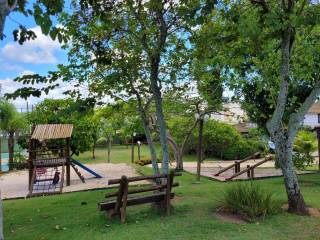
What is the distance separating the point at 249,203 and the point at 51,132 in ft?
31.5

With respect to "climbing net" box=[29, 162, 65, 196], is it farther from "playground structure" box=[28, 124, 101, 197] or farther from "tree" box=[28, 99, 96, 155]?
"tree" box=[28, 99, 96, 155]

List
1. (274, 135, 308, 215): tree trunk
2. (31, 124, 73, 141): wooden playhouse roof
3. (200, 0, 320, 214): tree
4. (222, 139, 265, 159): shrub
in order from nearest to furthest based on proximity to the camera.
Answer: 1. (200, 0, 320, 214): tree
2. (274, 135, 308, 215): tree trunk
3. (31, 124, 73, 141): wooden playhouse roof
4. (222, 139, 265, 159): shrub

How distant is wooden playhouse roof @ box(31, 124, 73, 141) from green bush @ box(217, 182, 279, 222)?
28.8 feet

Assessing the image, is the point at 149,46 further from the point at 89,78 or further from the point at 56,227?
the point at 56,227

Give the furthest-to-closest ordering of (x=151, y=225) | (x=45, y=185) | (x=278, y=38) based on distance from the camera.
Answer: (x=45, y=185)
(x=278, y=38)
(x=151, y=225)

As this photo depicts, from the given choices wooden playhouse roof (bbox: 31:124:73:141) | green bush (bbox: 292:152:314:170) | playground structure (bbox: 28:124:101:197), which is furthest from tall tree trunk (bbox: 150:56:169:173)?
wooden playhouse roof (bbox: 31:124:73:141)

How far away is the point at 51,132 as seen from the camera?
48.8 feet

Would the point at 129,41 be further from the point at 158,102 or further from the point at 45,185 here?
the point at 45,185

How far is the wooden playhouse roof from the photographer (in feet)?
48.1

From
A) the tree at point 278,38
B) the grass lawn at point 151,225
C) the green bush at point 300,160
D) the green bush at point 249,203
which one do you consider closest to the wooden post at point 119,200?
the grass lawn at point 151,225

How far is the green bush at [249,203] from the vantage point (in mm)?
7207

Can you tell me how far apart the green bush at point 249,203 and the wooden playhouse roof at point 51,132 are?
28.8ft

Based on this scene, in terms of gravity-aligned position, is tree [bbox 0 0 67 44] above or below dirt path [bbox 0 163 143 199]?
above

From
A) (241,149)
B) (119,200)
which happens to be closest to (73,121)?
(241,149)
